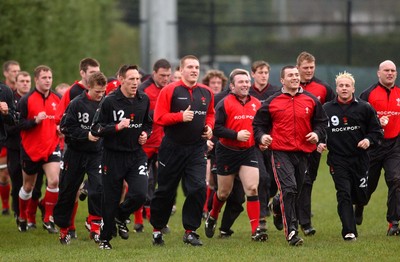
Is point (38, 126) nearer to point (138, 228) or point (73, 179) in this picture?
point (73, 179)

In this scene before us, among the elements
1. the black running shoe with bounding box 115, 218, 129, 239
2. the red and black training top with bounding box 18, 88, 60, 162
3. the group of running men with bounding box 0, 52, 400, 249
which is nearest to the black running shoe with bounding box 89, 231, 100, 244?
the group of running men with bounding box 0, 52, 400, 249

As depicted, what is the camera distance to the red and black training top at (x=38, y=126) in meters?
15.5

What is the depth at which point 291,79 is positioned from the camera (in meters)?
13.4

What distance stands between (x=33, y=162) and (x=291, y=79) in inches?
174

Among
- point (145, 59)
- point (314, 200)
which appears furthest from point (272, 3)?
point (314, 200)

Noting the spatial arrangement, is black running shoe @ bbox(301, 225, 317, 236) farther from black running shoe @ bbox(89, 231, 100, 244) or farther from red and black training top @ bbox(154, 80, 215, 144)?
black running shoe @ bbox(89, 231, 100, 244)

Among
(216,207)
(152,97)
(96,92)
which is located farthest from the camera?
(152,97)

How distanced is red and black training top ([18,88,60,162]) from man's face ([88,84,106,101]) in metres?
1.65

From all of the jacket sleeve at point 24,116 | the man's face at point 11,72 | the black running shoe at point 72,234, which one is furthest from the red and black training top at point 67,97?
the man's face at point 11,72

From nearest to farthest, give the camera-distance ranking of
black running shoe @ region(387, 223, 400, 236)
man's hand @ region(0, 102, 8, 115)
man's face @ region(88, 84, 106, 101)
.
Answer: man's face @ region(88, 84, 106, 101)
man's hand @ region(0, 102, 8, 115)
black running shoe @ region(387, 223, 400, 236)

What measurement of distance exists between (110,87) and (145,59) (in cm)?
1556

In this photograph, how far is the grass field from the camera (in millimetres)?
12211

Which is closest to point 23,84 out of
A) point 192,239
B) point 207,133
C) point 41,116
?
point 41,116

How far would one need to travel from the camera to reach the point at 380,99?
573 inches
